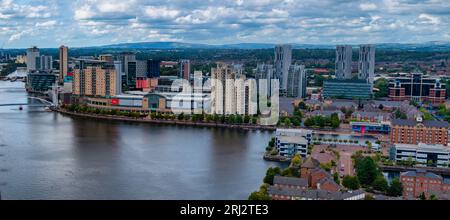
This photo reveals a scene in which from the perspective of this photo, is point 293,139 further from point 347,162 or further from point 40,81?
point 40,81

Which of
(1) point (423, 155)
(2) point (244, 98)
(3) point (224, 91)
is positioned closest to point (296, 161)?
(1) point (423, 155)

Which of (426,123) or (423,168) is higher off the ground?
(426,123)

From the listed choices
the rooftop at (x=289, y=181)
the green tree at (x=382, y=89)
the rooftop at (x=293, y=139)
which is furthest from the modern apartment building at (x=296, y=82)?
the rooftop at (x=289, y=181)

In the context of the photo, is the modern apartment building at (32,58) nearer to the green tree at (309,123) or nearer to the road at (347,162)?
the green tree at (309,123)

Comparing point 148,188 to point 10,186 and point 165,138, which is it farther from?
point 165,138

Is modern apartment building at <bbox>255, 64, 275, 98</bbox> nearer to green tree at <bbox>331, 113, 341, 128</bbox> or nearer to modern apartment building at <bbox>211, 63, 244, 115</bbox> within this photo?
modern apartment building at <bbox>211, 63, 244, 115</bbox>
